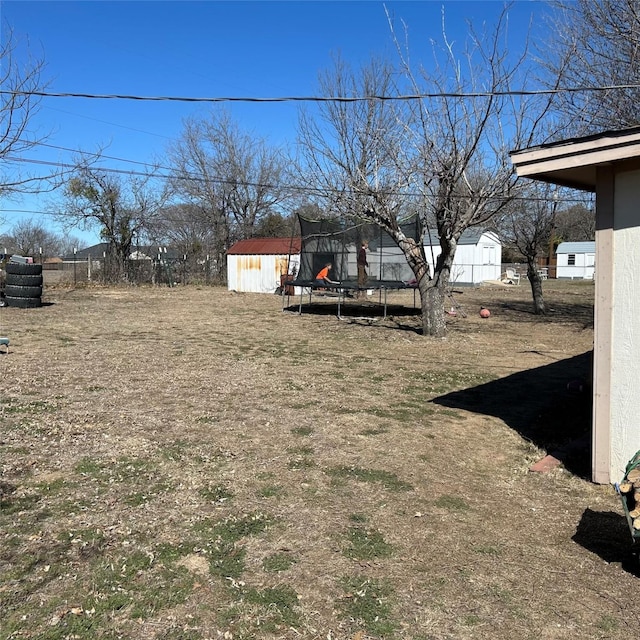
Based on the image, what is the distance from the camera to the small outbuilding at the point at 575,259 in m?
44.1

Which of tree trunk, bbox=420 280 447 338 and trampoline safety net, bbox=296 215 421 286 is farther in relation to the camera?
trampoline safety net, bbox=296 215 421 286

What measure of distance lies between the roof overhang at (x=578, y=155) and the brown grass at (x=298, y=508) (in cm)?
213

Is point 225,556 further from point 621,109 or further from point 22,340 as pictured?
point 621,109

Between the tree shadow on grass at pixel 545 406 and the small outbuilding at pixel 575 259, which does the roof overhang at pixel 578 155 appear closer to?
the tree shadow on grass at pixel 545 406

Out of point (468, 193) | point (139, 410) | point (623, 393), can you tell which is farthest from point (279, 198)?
point (623, 393)

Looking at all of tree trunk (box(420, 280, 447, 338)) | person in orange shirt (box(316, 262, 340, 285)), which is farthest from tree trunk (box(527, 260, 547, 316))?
tree trunk (box(420, 280, 447, 338))

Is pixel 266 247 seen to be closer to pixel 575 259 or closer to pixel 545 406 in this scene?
pixel 545 406

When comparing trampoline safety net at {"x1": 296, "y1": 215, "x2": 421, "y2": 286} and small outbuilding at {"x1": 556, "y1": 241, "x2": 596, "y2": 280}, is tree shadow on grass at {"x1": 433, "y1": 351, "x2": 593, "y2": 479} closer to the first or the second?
trampoline safety net at {"x1": 296, "y1": 215, "x2": 421, "y2": 286}

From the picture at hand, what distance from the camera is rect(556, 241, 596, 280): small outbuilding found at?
145ft

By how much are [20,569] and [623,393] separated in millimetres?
3619

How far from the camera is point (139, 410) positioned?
5.59 m

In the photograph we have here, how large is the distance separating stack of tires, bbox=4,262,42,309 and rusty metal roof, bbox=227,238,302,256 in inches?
362

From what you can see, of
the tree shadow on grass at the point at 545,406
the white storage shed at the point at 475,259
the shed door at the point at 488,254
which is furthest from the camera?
the shed door at the point at 488,254

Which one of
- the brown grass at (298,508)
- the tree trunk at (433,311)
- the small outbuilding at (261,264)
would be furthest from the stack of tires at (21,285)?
the tree trunk at (433,311)
